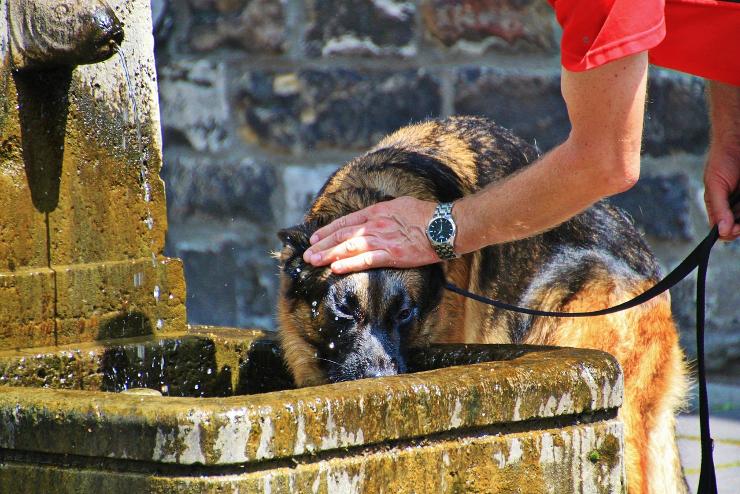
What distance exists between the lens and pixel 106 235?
379 cm

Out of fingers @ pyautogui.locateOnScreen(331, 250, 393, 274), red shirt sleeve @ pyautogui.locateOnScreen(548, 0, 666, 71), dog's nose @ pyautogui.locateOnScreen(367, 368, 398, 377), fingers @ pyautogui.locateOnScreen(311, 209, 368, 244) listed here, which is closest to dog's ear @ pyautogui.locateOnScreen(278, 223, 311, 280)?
fingers @ pyautogui.locateOnScreen(311, 209, 368, 244)

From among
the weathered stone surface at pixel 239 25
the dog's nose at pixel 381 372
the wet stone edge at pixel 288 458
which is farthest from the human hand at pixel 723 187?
the weathered stone surface at pixel 239 25

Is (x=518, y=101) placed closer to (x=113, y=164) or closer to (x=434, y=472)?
(x=113, y=164)

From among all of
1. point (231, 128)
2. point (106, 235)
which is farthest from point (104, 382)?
point (231, 128)

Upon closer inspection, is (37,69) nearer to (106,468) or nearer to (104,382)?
(104,382)

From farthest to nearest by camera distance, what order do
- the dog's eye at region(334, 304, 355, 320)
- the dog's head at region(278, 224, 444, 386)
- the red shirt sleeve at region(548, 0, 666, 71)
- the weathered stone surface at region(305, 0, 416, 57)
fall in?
1. the weathered stone surface at region(305, 0, 416, 57)
2. the dog's eye at region(334, 304, 355, 320)
3. the dog's head at region(278, 224, 444, 386)
4. the red shirt sleeve at region(548, 0, 666, 71)

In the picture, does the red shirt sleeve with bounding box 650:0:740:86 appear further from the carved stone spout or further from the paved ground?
the paved ground

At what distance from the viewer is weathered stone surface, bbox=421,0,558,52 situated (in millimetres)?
6113

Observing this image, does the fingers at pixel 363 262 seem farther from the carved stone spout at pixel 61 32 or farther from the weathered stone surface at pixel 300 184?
the weathered stone surface at pixel 300 184

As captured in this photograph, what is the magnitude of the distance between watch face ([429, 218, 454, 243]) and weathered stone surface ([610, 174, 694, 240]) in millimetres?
3231

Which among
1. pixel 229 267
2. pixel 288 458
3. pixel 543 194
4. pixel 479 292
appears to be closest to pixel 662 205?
pixel 479 292

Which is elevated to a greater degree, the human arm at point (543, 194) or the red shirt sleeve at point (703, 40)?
the red shirt sleeve at point (703, 40)

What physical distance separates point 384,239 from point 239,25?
301cm

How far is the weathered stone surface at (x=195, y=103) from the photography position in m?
6.22
